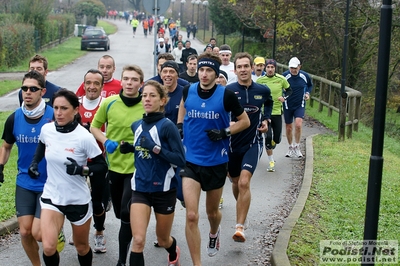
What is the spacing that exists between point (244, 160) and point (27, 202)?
113 inches

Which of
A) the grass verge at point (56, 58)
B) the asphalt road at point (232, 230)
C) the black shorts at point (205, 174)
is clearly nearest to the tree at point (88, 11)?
the grass verge at point (56, 58)

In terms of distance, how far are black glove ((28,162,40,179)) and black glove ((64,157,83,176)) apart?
1.08 ft

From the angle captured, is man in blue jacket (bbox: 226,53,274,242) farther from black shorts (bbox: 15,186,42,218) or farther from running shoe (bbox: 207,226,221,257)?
black shorts (bbox: 15,186,42,218)

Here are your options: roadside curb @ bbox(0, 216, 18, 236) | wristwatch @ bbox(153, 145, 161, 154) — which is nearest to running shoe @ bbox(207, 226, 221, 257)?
wristwatch @ bbox(153, 145, 161, 154)

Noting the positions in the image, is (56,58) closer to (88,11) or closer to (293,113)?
(293,113)

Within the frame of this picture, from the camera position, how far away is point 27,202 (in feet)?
20.8

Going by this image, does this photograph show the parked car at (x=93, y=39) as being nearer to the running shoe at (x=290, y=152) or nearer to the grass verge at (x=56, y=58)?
the grass verge at (x=56, y=58)

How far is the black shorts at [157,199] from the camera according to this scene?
20.7 ft

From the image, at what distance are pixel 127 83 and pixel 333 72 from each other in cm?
2071

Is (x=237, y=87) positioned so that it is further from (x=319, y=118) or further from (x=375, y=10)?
(x=375, y=10)

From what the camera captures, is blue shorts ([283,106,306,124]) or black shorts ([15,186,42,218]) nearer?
black shorts ([15,186,42,218])

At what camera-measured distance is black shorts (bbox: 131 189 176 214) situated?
631cm

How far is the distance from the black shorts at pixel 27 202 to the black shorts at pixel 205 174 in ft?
5.08

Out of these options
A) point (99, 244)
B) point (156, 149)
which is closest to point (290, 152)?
point (99, 244)
